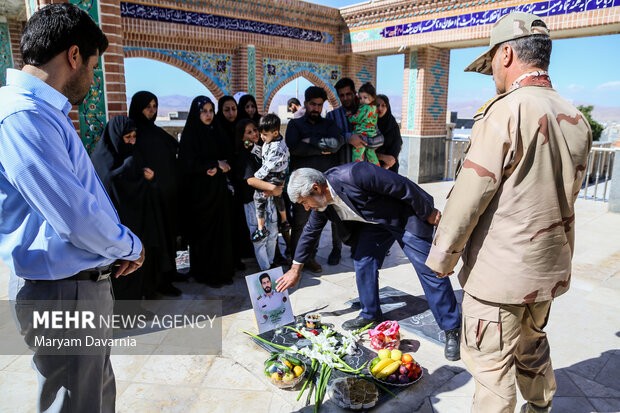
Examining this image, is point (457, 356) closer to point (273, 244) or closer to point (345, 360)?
point (345, 360)

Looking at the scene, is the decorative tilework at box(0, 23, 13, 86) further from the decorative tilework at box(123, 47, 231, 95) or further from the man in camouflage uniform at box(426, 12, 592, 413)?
the man in camouflage uniform at box(426, 12, 592, 413)

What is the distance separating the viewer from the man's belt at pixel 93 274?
1.60 m

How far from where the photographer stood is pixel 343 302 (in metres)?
3.77

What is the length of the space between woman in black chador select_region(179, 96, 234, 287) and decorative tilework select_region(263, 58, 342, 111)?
656 centimetres

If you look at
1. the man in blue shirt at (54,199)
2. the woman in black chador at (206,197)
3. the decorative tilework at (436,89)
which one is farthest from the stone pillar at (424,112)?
the man in blue shirt at (54,199)

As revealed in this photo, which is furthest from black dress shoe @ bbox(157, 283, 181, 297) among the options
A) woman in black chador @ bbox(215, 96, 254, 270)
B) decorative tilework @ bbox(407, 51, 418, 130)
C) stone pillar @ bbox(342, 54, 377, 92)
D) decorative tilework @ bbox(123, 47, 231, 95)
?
stone pillar @ bbox(342, 54, 377, 92)

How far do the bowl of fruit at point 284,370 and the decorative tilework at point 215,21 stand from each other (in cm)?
727

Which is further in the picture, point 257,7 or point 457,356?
point 257,7

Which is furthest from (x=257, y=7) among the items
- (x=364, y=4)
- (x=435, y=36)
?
(x=435, y=36)

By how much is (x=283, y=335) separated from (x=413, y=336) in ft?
3.07

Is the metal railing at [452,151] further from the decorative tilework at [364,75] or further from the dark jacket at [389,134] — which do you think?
the dark jacket at [389,134]

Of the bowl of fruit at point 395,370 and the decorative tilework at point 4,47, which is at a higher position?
the decorative tilework at point 4,47

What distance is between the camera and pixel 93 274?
1649 mm

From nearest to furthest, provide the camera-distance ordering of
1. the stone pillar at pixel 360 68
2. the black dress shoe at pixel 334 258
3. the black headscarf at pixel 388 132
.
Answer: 1. the black dress shoe at pixel 334 258
2. the black headscarf at pixel 388 132
3. the stone pillar at pixel 360 68
